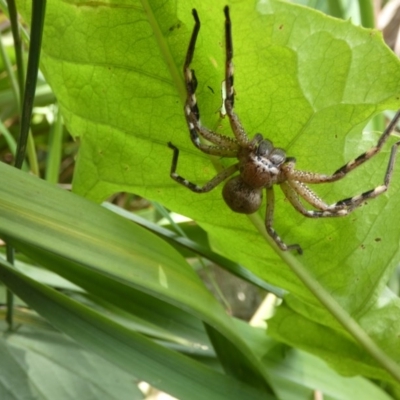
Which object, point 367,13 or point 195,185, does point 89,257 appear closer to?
point 195,185

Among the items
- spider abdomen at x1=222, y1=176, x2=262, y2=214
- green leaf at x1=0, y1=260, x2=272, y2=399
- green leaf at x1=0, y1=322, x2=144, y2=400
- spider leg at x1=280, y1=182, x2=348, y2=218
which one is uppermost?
spider leg at x1=280, y1=182, x2=348, y2=218

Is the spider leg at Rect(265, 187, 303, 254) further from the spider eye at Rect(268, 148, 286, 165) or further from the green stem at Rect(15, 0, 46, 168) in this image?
the green stem at Rect(15, 0, 46, 168)

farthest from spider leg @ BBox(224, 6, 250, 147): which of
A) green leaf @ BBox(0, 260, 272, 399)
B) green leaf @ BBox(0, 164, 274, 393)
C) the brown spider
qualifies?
green leaf @ BBox(0, 260, 272, 399)

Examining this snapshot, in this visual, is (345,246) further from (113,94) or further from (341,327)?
(113,94)

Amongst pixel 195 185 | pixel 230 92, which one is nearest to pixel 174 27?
pixel 230 92

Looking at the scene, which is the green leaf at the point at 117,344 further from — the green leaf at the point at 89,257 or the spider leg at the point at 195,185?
the spider leg at the point at 195,185

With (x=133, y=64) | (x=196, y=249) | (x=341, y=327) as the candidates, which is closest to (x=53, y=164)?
(x=196, y=249)
